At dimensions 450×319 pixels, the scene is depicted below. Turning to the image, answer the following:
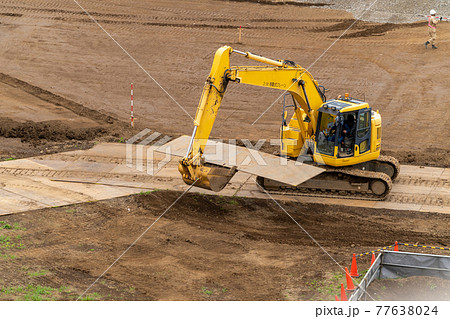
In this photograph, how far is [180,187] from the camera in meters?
20.2

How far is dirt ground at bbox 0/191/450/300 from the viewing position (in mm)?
14156

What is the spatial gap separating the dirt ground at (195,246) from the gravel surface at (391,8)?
65.9 feet

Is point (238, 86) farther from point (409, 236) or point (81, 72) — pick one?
point (409, 236)

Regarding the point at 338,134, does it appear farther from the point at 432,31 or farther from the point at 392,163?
the point at 432,31

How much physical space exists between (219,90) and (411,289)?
6908mm

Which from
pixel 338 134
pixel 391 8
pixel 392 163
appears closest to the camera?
pixel 338 134

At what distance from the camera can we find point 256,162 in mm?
19109

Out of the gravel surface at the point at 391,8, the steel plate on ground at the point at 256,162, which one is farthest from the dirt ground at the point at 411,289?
the gravel surface at the point at 391,8

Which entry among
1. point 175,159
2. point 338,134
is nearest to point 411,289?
point 338,134

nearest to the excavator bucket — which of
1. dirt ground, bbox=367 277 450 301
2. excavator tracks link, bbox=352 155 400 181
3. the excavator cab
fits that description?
the excavator cab

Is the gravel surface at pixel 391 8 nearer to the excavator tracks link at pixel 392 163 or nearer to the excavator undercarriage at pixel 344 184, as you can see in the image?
the excavator tracks link at pixel 392 163

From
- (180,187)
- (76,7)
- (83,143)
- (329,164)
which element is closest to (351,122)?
(329,164)

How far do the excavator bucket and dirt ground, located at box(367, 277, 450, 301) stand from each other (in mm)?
5287

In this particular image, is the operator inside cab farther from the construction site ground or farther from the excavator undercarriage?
the construction site ground
